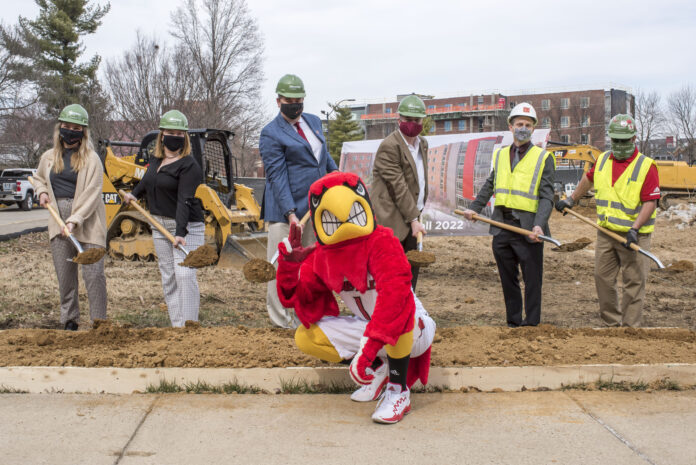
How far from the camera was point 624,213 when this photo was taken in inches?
235

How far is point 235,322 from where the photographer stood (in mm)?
7000

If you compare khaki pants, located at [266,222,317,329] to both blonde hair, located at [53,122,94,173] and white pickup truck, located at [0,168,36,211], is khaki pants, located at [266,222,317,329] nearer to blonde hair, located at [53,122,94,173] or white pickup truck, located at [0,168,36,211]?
blonde hair, located at [53,122,94,173]

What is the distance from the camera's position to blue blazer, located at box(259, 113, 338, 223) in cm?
530

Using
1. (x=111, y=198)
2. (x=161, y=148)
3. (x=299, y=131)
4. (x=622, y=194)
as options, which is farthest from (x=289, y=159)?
(x=111, y=198)

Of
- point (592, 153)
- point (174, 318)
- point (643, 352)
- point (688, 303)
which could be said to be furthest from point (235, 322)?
point (592, 153)

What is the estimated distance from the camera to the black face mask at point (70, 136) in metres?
5.57

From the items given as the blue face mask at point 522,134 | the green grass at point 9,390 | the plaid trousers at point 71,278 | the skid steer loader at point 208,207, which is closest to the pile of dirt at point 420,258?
the blue face mask at point 522,134

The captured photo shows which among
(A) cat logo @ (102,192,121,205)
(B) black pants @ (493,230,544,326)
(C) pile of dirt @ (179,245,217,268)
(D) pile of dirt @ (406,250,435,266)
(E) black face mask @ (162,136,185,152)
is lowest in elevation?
(B) black pants @ (493,230,544,326)

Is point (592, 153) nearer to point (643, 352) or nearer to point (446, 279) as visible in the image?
point (446, 279)

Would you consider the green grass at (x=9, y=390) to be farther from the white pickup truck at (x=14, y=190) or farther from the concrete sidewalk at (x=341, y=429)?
the white pickup truck at (x=14, y=190)

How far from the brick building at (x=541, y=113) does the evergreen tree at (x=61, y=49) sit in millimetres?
38252

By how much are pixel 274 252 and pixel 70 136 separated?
1966mm

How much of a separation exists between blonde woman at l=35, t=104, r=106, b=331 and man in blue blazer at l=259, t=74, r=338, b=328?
147 cm

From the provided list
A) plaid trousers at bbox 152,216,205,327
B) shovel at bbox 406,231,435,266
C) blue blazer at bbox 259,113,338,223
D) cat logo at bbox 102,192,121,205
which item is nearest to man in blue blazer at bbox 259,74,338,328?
blue blazer at bbox 259,113,338,223
